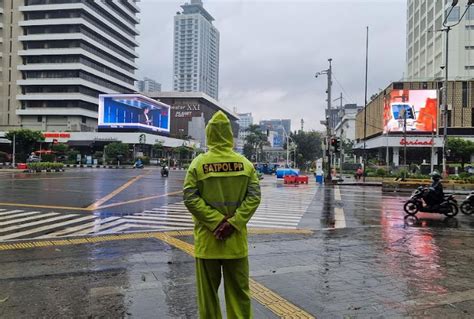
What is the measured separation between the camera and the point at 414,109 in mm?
60094

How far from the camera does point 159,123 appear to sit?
85750 mm

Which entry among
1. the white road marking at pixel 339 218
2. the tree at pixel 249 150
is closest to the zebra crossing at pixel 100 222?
A: the white road marking at pixel 339 218

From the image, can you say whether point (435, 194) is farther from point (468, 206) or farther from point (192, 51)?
point (192, 51)

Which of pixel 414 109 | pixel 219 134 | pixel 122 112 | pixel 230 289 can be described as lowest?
pixel 230 289

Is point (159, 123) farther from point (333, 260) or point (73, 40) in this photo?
point (333, 260)

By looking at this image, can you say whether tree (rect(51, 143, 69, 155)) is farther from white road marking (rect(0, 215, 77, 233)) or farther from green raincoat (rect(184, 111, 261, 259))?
green raincoat (rect(184, 111, 261, 259))

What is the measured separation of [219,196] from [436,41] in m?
91.1

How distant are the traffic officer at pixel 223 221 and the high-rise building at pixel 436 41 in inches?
2691

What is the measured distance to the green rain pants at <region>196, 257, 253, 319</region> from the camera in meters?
3.63

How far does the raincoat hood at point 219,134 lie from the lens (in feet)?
12.4

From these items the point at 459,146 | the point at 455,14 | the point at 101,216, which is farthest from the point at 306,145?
the point at 101,216

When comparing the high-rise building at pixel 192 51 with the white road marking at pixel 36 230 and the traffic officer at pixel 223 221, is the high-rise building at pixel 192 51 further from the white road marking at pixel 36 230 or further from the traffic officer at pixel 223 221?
the traffic officer at pixel 223 221

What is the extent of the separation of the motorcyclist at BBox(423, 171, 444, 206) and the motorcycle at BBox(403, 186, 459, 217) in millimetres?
117

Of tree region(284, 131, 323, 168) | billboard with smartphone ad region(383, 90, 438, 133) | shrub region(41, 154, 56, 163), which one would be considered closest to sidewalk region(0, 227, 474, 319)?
billboard with smartphone ad region(383, 90, 438, 133)
